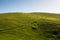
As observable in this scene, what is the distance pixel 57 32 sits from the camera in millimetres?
29094

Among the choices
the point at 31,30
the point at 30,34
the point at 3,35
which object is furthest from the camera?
the point at 31,30

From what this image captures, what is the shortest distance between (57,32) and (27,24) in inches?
290

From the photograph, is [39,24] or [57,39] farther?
[39,24]

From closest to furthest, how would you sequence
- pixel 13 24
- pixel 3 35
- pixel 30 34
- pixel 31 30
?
pixel 3 35
pixel 30 34
pixel 31 30
pixel 13 24

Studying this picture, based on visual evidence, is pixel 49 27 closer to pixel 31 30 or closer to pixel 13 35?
pixel 31 30

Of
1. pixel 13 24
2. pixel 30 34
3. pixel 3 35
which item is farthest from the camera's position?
pixel 13 24

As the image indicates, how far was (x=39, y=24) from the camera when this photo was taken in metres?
32.8

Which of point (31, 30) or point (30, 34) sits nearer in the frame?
point (30, 34)

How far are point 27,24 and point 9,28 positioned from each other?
4912 mm

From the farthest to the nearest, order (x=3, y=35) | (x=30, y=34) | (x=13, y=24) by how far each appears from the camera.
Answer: (x=13, y=24) < (x=30, y=34) < (x=3, y=35)

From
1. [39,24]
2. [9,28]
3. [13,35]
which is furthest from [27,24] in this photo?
[13,35]

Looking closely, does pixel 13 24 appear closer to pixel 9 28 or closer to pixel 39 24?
pixel 9 28

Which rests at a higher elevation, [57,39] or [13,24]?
[13,24]

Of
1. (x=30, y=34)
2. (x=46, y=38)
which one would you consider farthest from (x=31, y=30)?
(x=46, y=38)
